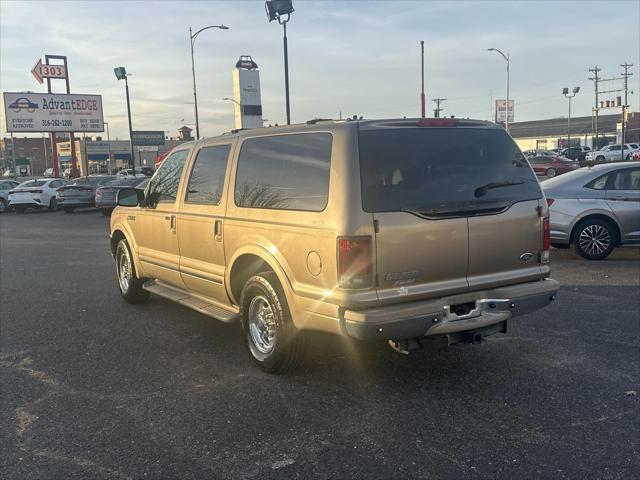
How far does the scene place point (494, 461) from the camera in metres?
3.21

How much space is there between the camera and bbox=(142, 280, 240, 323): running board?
5.04 m

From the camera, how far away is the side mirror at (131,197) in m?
6.41

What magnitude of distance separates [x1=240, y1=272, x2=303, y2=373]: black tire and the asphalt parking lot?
150mm

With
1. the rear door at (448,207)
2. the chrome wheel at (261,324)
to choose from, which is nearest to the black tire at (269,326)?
the chrome wheel at (261,324)

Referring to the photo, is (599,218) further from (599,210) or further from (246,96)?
(246,96)

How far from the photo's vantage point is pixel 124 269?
7328mm

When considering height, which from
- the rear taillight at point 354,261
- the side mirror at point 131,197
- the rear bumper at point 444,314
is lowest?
the rear bumper at point 444,314

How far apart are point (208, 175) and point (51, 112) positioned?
1827 inches

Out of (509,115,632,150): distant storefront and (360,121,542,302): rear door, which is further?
(509,115,632,150): distant storefront

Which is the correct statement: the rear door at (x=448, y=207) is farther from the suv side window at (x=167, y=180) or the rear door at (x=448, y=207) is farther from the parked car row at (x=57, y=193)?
the parked car row at (x=57, y=193)

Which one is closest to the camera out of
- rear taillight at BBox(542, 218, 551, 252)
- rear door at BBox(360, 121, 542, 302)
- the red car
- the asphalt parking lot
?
the asphalt parking lot

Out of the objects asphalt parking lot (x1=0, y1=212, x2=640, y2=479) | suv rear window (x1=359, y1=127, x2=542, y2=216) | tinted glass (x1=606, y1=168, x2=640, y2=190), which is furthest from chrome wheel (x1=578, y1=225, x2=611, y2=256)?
suv rear window (x1=359, y1=127, x2=542, y2=216)

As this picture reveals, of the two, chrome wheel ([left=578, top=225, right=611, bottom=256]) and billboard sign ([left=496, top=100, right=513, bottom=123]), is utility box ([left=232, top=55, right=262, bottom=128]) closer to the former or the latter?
billboard sign ([left=496, top=100, right=513, bottom=123])

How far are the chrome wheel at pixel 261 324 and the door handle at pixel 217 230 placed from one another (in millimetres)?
673
